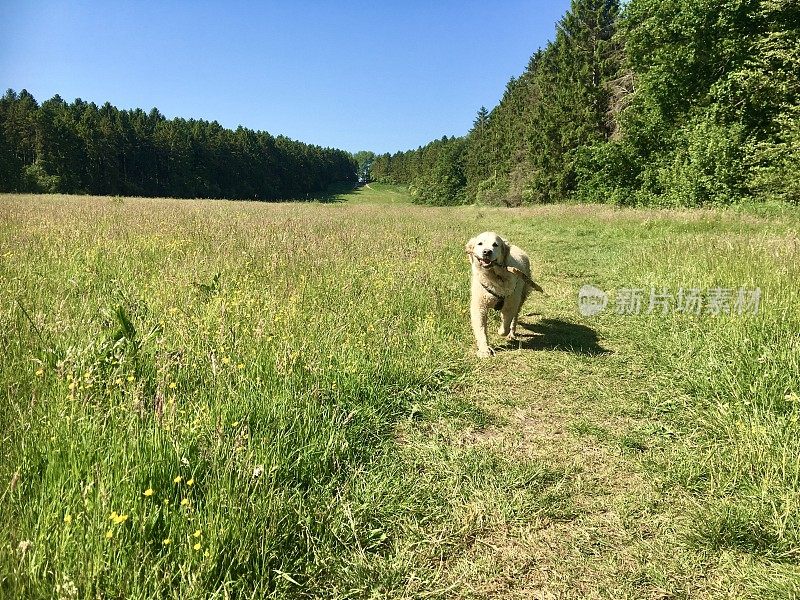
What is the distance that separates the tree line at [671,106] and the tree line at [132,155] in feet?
149

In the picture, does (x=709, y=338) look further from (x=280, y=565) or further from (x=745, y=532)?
(x=280, y=565)

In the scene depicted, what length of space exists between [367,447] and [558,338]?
3.29 m

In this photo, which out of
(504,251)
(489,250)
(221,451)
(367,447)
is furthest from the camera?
(504,251)

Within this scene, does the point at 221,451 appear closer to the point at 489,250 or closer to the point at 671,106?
the point at 489,250

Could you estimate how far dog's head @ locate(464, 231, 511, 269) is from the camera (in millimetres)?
4488

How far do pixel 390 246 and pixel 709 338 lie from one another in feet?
17.9

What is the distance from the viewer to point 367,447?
2.78 metres

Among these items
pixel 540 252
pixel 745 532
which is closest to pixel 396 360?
pixel 745 532

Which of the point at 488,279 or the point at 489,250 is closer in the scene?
the point at 489,250

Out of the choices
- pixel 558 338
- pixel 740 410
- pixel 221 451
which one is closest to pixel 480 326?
pixel 558 338

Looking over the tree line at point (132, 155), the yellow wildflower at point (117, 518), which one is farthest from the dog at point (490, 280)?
the tree line at point (132, 155)

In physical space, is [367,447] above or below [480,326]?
below

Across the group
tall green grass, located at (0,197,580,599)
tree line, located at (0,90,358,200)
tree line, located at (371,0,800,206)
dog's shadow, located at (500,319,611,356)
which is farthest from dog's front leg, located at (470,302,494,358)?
tree line, located at (0,90,358,200)

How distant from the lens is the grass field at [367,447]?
1.77 m
